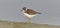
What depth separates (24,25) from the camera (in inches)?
83.4

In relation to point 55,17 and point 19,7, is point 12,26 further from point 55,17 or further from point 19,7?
point 55,17

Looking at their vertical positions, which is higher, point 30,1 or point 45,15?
point 30,1

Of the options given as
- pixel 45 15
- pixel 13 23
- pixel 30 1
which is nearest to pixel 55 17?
pixel 45 15

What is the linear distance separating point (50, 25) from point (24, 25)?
338mm

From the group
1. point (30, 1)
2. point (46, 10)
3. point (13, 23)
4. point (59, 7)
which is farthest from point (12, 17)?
point (59, 7)

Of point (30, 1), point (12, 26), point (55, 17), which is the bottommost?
point (12, 26)

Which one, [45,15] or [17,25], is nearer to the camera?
[17,25]

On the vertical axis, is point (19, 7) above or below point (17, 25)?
above

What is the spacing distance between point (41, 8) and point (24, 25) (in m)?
0.32

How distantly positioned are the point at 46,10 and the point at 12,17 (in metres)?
0.47

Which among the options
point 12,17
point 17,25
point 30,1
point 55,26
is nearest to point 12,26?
point 17,25

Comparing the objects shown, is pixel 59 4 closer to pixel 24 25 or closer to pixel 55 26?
pixel 55 26

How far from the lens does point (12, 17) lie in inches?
88.8

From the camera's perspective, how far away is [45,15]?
2240 millimetres
